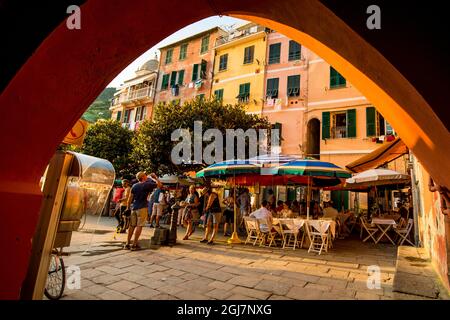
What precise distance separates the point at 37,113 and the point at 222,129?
42.5ft

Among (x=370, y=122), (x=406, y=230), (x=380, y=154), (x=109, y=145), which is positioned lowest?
(x=406, y=230)

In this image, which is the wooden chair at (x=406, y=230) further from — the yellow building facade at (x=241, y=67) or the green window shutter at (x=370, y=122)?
the yellow building facade at (x=241, y=67)

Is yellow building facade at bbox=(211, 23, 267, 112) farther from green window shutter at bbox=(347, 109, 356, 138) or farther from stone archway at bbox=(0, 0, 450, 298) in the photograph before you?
stone archway at bbox=(0, 0, 450, 298)

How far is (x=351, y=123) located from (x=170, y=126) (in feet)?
34.5

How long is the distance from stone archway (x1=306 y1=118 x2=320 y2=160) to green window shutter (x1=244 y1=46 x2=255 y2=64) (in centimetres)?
711

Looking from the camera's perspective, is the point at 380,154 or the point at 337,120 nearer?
the point at 380,154

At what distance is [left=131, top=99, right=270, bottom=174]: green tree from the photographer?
14.0m

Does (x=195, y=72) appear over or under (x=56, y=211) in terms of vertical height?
over

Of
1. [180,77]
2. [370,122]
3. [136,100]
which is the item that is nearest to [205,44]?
[180,77]

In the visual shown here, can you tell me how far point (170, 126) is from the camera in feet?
46.1

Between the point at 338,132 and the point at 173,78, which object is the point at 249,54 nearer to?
the point at 173,78

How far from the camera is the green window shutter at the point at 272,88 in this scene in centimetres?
1873
